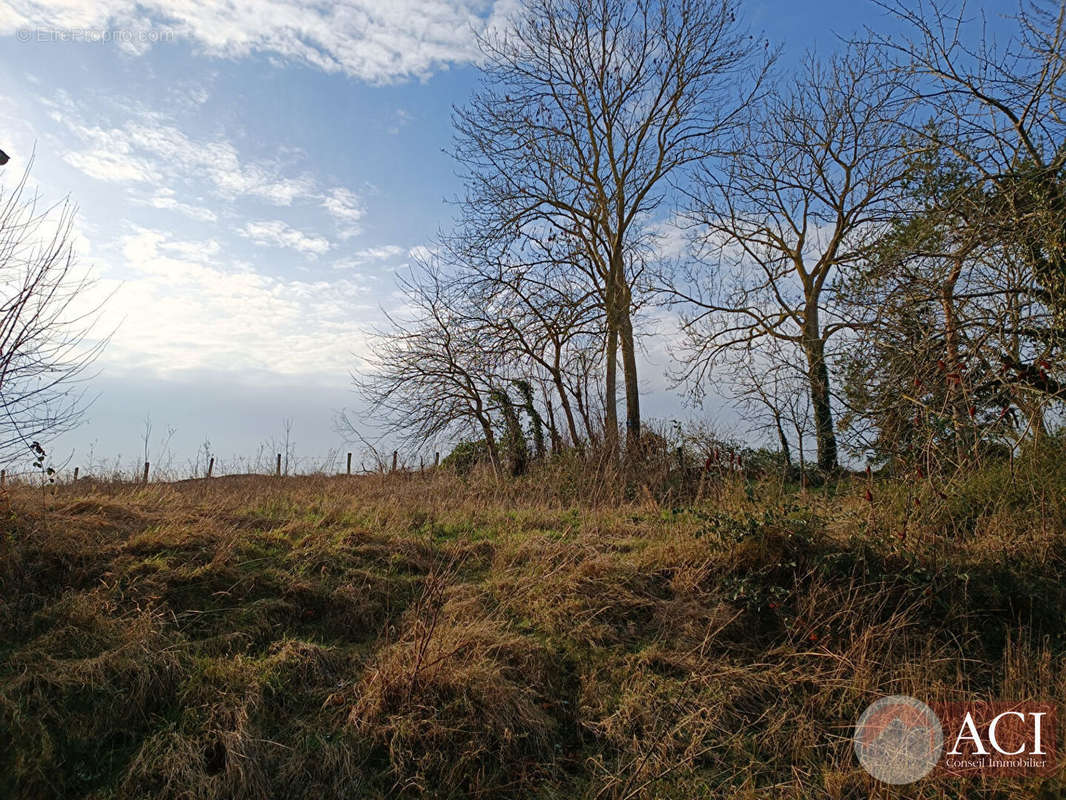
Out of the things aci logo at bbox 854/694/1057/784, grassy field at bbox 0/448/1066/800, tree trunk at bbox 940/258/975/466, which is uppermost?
tree trunk at bbox 940/258/975/466

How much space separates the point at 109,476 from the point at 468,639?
962cm

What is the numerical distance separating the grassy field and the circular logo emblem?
0.10 metres

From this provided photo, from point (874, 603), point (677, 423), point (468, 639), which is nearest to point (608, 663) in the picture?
point (468, 639)

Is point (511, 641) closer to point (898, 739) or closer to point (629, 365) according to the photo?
point (898, 739)

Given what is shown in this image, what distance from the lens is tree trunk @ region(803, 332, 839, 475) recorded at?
15539 millimetres

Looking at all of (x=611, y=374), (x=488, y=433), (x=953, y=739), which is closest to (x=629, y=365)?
(x=611, y=374)

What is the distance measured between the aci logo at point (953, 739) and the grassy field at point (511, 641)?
12cm

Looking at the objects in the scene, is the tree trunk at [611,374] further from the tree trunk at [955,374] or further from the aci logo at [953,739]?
the aci logo at [953,739]

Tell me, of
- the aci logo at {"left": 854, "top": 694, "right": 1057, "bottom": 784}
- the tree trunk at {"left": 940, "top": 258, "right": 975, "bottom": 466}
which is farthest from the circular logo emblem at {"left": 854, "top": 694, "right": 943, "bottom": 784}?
the tree trunk at {"left": 940, "top": 258, "right": 975, "bottom": 466}

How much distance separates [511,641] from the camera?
5.10 meters

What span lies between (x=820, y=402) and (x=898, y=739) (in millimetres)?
12742

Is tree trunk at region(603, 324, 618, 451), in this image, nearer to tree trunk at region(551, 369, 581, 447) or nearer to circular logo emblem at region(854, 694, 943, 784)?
tree trunk at region(551, 369, 581, 447)

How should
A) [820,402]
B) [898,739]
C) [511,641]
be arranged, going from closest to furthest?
[898,739], [511,641], [820,402]

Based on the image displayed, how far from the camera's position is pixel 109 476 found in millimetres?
11531
